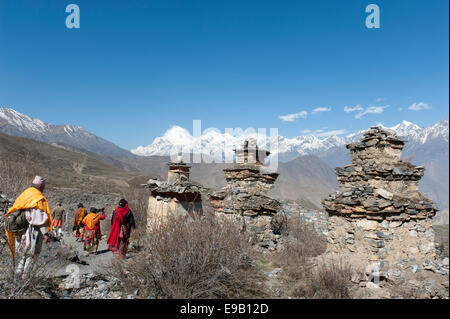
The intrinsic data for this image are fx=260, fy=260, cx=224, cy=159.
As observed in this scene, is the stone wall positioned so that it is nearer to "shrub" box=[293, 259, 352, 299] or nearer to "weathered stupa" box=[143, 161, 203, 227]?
"weathered stupa" box=[143, 161, 203, 227]

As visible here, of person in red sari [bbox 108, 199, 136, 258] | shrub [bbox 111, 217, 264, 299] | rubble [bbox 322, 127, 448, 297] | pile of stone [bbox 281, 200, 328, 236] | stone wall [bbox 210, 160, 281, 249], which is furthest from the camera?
pile of stone [bbox 281, 200, 328, 236]

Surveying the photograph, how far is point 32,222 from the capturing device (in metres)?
4.36

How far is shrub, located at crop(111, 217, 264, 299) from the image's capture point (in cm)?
414

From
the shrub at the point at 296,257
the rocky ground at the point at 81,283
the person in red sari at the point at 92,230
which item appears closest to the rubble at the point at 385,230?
the shrub at the point at 296,257

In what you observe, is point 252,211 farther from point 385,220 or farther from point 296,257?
point 385,220

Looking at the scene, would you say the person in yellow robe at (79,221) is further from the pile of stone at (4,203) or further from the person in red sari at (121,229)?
the person in red sari at (121,229)

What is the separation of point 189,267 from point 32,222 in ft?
9.00

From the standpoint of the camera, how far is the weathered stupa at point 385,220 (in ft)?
17.3

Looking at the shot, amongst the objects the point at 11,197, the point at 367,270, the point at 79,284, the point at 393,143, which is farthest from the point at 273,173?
Result: the point at 11,197

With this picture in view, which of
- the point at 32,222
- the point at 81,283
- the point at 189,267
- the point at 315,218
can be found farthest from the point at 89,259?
the point at 315,218

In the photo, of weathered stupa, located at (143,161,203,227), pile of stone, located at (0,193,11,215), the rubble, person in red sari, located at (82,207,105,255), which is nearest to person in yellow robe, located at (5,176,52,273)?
person in red sari, located at (82,207,105,255)

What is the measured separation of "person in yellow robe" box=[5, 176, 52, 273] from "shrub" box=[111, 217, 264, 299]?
135 cm
